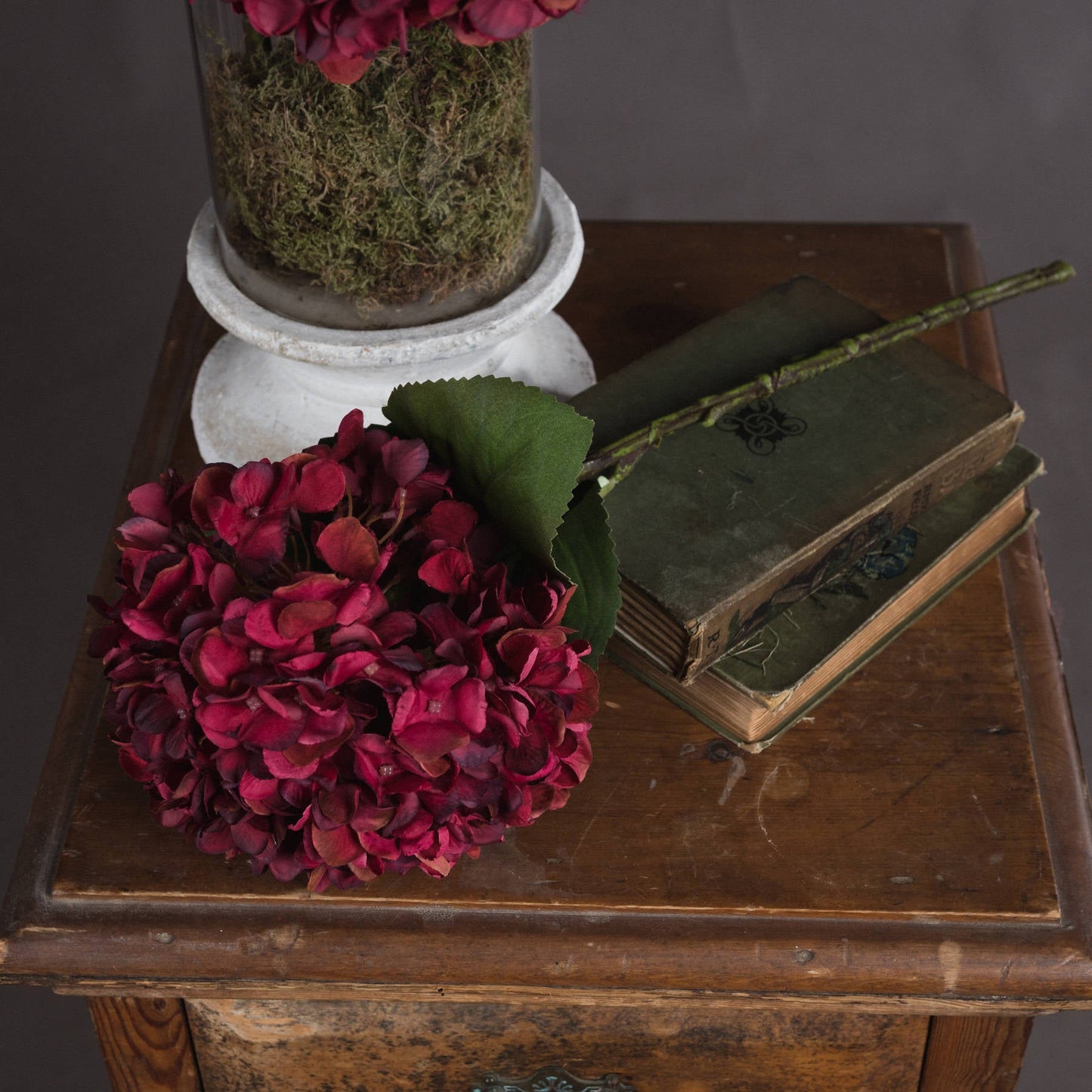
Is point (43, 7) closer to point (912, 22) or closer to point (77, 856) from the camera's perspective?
point (912, 22)

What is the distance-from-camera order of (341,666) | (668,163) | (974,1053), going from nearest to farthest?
1. (341,666)
2. (974,1053)
3. (668,163)

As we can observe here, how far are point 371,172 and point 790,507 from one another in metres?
0.30

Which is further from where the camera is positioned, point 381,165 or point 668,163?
point 668,163

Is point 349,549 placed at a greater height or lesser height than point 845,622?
greater

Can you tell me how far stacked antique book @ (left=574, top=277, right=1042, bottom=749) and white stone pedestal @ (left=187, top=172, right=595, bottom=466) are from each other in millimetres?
84

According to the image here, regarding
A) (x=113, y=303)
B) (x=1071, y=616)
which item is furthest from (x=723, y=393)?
(x=113, y=303)

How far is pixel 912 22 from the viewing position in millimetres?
1958

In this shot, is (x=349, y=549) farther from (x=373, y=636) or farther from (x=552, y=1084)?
(x=552, y=1084)

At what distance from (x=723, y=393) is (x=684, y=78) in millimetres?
1278

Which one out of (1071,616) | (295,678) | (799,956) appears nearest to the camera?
(295,678)

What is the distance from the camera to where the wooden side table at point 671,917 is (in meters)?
0.76

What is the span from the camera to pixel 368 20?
639mm

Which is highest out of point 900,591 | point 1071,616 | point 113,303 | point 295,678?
point 295,678

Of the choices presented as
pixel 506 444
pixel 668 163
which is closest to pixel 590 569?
pixel 506 444
